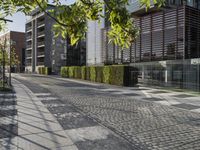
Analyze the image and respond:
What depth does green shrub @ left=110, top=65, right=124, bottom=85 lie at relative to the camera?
24.2m

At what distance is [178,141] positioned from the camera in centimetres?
612

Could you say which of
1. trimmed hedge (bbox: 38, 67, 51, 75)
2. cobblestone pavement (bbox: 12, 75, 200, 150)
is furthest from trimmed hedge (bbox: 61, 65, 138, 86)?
trimmed hedge (bbox: 38, 67, 51, 75)

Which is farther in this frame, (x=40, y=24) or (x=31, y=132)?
(x=40, y=24)

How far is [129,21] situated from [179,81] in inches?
776

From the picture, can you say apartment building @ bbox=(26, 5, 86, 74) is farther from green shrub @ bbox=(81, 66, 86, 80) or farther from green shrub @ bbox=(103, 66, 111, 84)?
green shrub @ bbox=(103, 66, 111, 84)

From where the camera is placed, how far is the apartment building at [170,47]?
2167 centimetres

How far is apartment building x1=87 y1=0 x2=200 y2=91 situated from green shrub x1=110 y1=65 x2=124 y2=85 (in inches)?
58.8

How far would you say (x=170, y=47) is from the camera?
80.0 ft

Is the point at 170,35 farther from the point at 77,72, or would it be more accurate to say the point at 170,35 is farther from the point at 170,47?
the point at 77,72

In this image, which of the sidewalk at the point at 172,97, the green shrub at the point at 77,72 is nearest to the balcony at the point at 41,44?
the green shrub at the point at 77,72

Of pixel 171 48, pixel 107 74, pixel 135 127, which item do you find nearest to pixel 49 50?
pixel 107 74

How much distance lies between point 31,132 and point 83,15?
4.27 m

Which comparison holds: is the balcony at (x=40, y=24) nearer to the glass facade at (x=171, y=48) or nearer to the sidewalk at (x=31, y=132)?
the glass facade at (x=171, y=48)

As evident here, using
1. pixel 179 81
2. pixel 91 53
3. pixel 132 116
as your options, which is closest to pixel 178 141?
pixel 132 116
